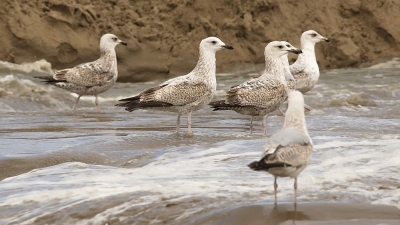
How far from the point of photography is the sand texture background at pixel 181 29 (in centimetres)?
1877

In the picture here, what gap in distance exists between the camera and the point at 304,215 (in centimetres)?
575

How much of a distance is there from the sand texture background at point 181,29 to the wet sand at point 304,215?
44.0 ft

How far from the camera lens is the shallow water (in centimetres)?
622

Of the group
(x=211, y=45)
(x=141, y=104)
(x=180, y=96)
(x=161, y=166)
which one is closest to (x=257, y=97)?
(x=180, y=96)

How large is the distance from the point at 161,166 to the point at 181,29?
12.8m

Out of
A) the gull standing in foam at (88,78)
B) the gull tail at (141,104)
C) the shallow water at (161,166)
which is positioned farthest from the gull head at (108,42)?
the gull tail at (141,104)

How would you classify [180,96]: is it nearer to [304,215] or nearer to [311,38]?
[304,215]

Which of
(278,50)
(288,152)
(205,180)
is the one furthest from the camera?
(278,50)

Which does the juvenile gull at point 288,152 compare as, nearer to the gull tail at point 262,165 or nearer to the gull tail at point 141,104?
the gull tail at point 262,165

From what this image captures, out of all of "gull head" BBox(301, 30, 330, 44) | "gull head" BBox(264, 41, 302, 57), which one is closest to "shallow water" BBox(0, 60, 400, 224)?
"gull head" BBox(264, 41, 302, 57)

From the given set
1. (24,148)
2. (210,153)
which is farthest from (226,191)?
(24,148)

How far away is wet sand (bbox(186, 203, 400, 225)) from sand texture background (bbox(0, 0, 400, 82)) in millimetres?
13426

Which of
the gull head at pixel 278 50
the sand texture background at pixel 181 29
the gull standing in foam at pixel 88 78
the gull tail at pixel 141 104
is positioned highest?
the sand texture background at pixel 181 29

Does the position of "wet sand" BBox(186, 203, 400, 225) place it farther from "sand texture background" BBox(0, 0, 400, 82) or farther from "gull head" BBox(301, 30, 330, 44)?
"sand texture background" BBox(0, 0, 400, 82)
